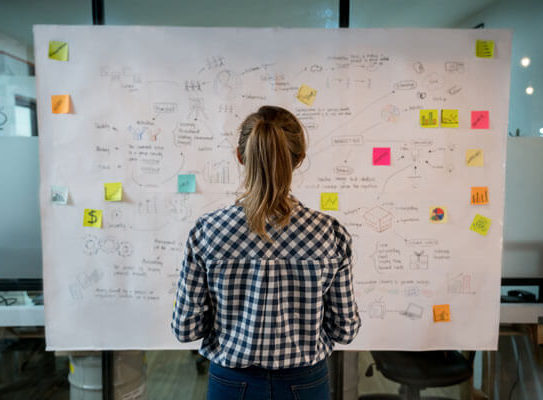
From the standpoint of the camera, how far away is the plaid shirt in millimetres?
1004

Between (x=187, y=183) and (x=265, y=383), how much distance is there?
99cm

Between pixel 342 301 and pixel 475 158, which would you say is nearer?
pixel 342 301

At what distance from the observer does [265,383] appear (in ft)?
3.43

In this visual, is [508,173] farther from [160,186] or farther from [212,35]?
[160,186]

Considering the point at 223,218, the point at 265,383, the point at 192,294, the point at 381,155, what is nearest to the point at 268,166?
the point at 223,218

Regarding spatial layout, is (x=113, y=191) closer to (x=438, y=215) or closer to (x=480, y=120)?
(x=438, y=215)

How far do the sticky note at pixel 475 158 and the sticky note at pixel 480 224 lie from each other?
0.24 m

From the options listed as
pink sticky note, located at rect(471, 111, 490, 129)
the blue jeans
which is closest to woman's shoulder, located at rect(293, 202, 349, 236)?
the blue jeans

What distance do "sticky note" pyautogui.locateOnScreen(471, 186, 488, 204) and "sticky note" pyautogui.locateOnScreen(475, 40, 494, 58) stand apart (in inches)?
23.3

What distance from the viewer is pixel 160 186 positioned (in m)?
1.79

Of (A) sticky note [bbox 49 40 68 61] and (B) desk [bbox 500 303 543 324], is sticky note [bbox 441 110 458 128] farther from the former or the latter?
(A) sticky note [bbox 49 40 68 61]

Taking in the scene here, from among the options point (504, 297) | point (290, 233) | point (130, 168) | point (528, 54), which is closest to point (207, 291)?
point (290, 233)

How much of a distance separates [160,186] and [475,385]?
75.3 inches

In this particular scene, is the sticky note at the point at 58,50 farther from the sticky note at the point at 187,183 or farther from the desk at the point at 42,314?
the desk at the point at 42,314
